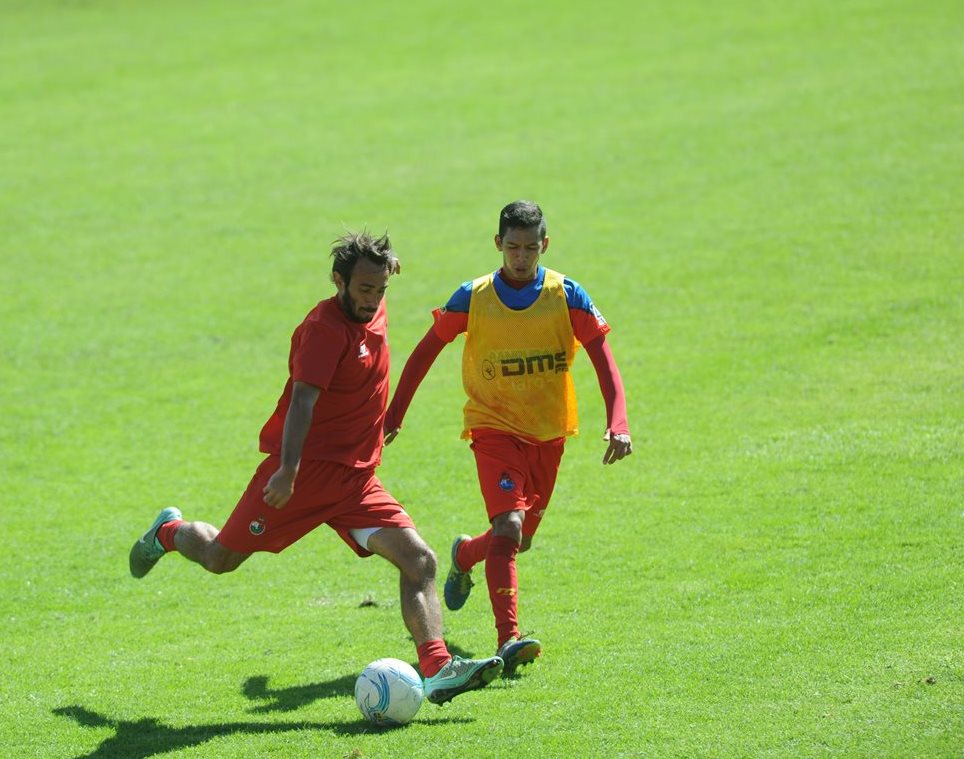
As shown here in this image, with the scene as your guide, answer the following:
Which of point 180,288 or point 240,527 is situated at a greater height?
point 180,288

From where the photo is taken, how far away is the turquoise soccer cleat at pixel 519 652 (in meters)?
7.13

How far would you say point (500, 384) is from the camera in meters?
8.02

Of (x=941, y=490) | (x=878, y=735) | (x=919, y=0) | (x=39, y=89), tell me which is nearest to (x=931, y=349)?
(x=941, y=490)

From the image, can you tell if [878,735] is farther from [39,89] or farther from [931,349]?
[39,89]

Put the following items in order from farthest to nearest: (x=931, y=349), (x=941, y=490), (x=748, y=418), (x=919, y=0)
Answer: (x=919, y=0) < (x=931, y=349) < (x=748, y=418) < (x=941, y=490)

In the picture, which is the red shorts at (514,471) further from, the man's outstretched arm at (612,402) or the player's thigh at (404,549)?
the player's thigh at (404,549)

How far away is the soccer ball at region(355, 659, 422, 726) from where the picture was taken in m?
6.70

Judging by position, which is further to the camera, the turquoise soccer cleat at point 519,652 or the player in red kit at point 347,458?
the turquoise soccer cleat at point 519,652

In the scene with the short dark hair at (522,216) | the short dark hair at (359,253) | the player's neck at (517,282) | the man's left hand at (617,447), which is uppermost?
the short dark hair at (522,216)

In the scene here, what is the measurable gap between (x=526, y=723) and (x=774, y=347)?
27.2 ft

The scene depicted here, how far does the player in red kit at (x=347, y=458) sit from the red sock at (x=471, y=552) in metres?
1.01

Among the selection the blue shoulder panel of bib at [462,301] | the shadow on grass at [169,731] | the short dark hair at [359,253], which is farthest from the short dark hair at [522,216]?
the shadow on grass at [169,731]

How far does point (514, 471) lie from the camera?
7875 mm

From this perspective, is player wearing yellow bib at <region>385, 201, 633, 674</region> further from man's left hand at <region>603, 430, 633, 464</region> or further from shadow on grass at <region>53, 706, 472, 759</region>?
shadow on grass at <region>53, 706, 472, 759</region>
